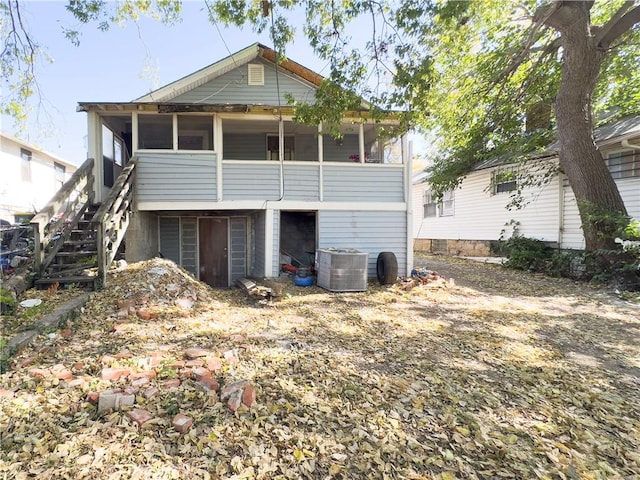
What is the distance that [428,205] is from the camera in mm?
16906

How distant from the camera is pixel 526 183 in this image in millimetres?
10812

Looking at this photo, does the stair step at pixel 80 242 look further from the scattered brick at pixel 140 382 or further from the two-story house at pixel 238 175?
the scattered brick at pixel 140 382

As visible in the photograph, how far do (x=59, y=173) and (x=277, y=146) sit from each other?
15702mm

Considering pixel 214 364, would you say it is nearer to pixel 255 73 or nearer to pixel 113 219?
pixel 113 219

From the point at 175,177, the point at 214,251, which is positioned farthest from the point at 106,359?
the point at 214,251

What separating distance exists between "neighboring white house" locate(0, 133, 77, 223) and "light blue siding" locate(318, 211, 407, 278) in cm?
1153

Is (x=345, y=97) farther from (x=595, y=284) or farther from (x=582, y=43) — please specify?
(x=595, y=284)

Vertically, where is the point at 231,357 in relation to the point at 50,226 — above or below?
below

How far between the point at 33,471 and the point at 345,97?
235 inches

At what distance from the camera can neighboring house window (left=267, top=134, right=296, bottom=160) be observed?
1025 centimetres

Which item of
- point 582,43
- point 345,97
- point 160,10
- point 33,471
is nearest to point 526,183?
point 582,43

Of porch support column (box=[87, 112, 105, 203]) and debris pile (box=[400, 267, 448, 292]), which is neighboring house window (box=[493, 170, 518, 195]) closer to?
debris pile (box=[400, 267, 448, 292])

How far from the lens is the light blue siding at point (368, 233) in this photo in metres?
8.47

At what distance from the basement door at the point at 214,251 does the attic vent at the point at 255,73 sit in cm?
407
